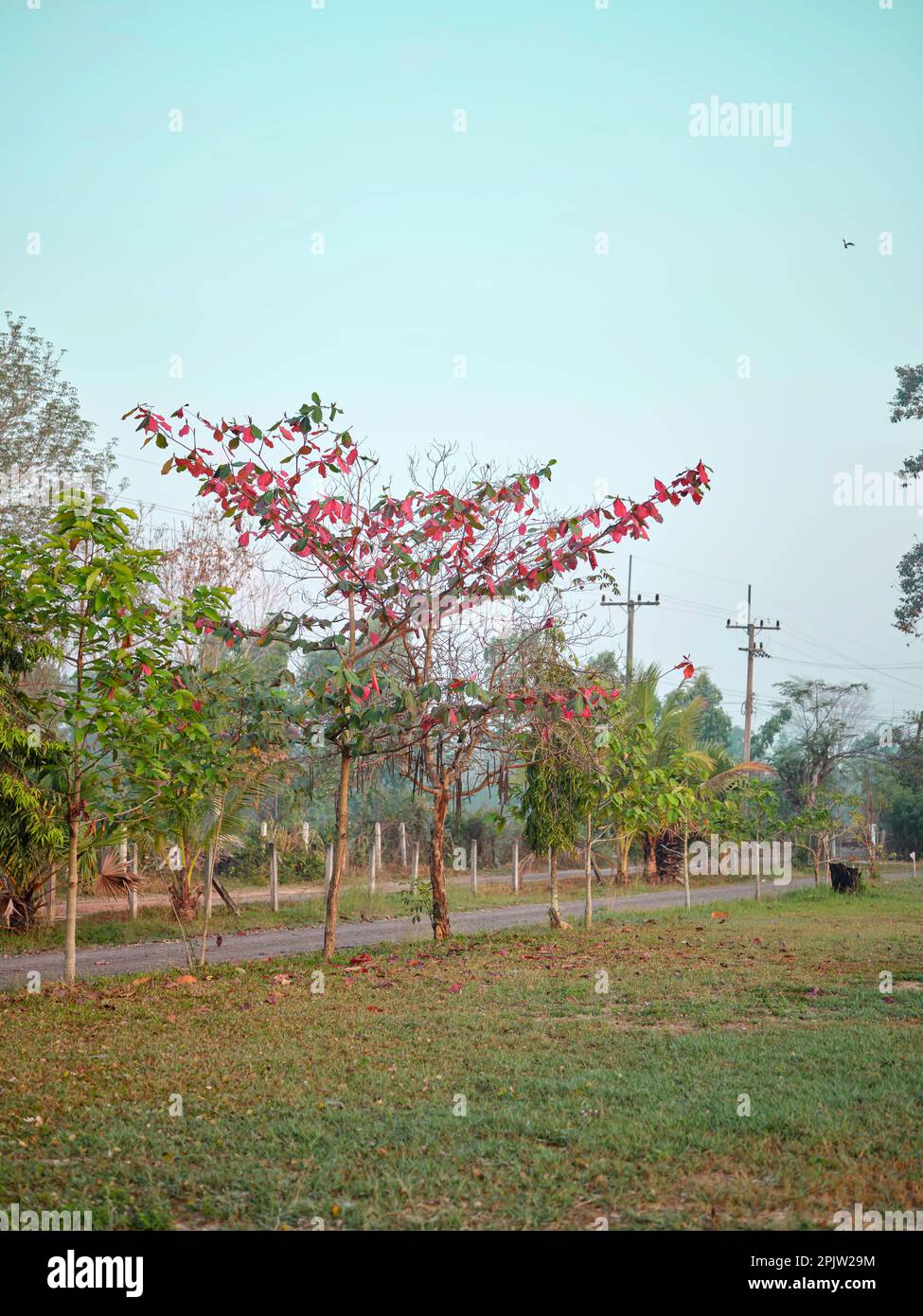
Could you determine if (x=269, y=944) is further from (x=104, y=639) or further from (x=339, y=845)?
(x=104, y=639)

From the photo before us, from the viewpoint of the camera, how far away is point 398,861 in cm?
3222

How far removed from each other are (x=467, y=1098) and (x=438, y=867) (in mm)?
7354

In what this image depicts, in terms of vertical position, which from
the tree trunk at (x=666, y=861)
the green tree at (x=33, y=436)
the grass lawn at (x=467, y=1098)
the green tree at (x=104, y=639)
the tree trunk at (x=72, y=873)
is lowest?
the tree trunk at (x=666, y=861)

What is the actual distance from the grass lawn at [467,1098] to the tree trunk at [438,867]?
2.27 metres

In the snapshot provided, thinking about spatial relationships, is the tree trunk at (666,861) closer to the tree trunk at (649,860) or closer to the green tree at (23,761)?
the tree trunk at (649,860)

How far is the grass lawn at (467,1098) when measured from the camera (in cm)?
479

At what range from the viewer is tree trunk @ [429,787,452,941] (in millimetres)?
13445

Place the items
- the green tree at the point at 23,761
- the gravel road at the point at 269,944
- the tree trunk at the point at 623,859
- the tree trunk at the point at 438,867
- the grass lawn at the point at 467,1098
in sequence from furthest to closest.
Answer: the tree trunk at the point at 623,859, the tree trunk at the point at 438,867, the gravel road at the point at 269,944, the green tree at the point at 23,761, the grass lawn at the point at 467,1098

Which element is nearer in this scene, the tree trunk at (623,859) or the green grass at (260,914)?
the green grass at (260,914)

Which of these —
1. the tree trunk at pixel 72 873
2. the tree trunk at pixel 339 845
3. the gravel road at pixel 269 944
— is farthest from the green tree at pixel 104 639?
the gravel road at pixel 269 944

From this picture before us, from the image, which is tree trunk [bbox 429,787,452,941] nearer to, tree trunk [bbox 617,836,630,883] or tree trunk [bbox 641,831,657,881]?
tree trunk [bbox 617,836,630,883]

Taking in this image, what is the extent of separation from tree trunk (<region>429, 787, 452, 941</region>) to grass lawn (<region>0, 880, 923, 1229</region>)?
7.45ft

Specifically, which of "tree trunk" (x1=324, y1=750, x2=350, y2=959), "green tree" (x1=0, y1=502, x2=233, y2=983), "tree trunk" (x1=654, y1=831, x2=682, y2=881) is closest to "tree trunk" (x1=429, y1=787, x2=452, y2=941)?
"tree trunk" (x1=324, y1=750, x2=350, y2=959)

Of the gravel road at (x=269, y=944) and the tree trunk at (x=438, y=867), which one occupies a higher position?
the tree trunk at (x=438, y=867)
